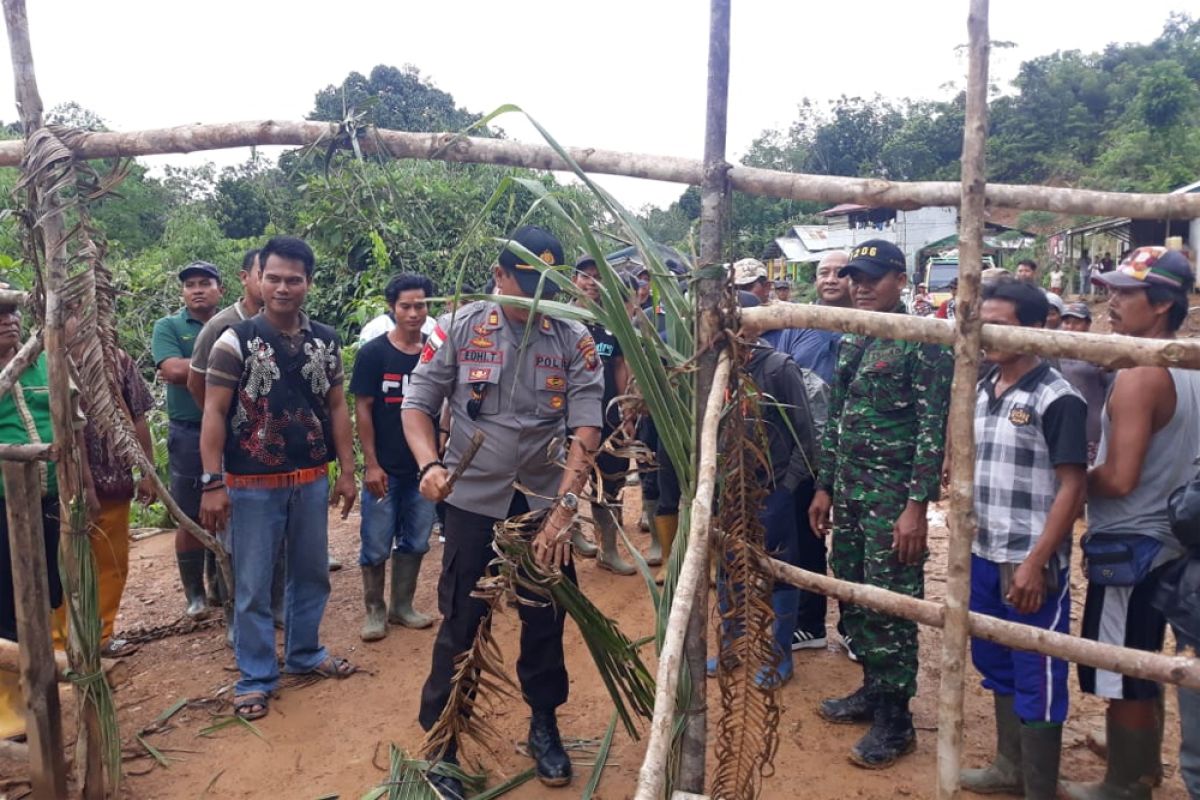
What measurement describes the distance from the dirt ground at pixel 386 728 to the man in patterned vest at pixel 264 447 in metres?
0.27

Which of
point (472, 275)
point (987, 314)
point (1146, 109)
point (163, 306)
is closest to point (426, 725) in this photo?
point (987, 314)

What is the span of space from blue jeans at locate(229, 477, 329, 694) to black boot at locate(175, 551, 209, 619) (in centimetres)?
104

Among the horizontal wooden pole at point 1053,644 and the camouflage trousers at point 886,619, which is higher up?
the horizontal wooden pole at point 1053,644

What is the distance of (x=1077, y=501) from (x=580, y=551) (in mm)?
3173

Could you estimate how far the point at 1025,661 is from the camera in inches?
100

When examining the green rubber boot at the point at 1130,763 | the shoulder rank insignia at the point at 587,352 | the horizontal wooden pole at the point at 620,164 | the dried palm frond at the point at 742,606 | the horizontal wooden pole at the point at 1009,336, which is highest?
the horizontal wooden pole at the point at 620,164

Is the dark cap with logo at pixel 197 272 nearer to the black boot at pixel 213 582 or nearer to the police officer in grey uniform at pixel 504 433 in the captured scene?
the black boot at pixel 213 582

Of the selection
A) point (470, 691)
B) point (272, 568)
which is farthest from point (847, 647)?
point (272, 568)

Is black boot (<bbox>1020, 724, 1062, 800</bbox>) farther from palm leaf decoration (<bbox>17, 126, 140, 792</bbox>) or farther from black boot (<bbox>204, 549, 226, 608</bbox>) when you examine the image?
black boot (<bbox>204, 549, 226, 608</bbox>)

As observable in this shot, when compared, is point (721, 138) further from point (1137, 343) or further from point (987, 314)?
point (987, 314)

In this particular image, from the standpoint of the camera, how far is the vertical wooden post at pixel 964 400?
1.53 meters

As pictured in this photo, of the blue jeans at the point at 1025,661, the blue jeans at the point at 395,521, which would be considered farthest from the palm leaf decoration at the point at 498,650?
the blue jeans at the point at 395,521

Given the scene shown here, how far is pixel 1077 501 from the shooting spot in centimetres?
246

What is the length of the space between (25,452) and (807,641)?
3326mm
